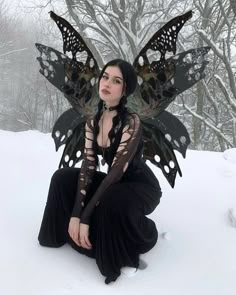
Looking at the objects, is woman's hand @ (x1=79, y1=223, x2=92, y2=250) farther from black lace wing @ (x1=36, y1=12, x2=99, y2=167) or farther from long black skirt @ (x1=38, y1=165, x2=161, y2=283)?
black lace wing @ (x1=36, y1=12, x2=99, y2=167)

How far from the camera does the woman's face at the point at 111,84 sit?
1965 millimetres

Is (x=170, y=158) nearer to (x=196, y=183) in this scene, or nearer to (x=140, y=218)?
(x=140, y=218)

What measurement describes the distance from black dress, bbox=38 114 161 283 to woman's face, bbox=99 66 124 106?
0.15 m

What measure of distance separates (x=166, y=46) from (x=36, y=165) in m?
1.94

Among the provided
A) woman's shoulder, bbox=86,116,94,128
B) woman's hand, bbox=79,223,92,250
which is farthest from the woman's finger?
woman's shoulder, bbox=86,116,94,128

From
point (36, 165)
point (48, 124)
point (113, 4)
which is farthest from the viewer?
point (48, 124)

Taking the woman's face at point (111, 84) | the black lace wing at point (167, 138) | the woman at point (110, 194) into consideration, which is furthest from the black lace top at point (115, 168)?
the black lace wing at point (167, 138)

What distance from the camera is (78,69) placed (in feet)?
7.65

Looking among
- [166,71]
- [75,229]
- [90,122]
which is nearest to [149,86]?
[166,71]

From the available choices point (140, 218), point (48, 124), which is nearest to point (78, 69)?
point (140, 218)

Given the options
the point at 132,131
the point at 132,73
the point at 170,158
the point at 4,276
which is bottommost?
the point at 4,276

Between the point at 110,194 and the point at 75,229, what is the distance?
28 centimetres

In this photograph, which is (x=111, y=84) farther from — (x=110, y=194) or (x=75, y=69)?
(x=110, y=194)

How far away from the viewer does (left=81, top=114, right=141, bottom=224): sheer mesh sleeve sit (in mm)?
1886
